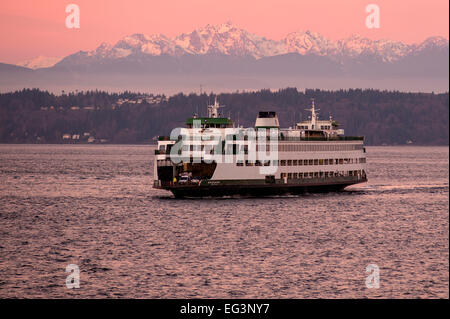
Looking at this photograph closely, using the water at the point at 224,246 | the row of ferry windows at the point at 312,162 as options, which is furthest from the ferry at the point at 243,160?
the water at the point at 224,246

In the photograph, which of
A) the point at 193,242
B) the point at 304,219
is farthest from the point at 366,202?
the point at 193,242

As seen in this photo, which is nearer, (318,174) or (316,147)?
(316,147)

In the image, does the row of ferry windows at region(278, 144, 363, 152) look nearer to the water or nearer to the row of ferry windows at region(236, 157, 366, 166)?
the row of ferry windows at region(236, 157, 366, 166)

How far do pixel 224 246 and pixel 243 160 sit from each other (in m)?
26.6

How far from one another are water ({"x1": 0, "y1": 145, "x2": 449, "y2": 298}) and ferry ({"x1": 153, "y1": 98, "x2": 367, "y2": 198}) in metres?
1.74

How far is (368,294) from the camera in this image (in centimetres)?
3944

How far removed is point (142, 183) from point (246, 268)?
74.4 m

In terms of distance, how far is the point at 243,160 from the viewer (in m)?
79.0

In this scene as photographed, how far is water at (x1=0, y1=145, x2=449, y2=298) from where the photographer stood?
40375 millimetres

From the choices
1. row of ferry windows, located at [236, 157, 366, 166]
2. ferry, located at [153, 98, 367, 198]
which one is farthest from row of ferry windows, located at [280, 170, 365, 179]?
row of ferry windows, located at [236, 157, 366, 166]

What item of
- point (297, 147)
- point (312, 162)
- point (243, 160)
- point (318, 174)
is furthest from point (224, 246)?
point (318, 174)

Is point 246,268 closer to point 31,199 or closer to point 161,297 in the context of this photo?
point 161,297

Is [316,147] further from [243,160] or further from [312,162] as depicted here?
[243,160]

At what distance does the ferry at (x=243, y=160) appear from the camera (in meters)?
77.9
